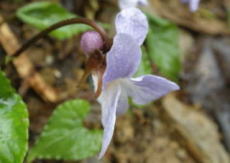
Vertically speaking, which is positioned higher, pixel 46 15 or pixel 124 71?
pixel 124 71

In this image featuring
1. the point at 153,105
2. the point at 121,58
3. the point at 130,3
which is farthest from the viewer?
the point at 153,105

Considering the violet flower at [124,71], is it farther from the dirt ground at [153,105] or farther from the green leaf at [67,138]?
the dirt ground at [153,105]

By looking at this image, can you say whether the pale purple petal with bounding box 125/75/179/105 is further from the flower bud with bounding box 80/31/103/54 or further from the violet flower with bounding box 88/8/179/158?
the flower bud with bounding box 80/31/103/54

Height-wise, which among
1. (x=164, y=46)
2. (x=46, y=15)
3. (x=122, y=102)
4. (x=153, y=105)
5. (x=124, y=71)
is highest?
(x=124, y=71)

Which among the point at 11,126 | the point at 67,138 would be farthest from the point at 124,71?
the point at 67,138

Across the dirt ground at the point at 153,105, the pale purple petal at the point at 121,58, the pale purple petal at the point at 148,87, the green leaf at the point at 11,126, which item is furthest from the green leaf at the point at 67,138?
the pale purple petal at the point at 121,58

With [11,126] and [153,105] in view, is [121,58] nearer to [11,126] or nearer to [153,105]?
[11,126]

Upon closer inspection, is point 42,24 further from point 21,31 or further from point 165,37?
point 165,37

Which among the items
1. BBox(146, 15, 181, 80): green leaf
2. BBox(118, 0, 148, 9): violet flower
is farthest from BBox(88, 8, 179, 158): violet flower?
BBox(146, 15, 181, 80): green leaf
